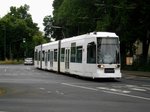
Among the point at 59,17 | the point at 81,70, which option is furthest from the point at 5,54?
the point at 81,70

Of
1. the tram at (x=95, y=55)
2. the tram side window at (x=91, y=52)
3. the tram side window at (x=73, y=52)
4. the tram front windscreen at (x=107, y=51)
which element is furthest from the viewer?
the tram side window at (x=73, y=52)

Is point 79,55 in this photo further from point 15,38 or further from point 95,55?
point 15,38

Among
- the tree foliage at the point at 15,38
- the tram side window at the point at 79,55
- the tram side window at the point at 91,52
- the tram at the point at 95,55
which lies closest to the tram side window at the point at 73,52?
the tram at the point at 95,55

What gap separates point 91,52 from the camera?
3644 centimetres

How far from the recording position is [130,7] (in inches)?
2231

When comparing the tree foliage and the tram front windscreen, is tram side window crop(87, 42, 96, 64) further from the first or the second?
the tree foliage

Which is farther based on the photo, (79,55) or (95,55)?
(79,55)

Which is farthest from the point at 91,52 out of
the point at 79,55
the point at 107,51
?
the point at 79,55

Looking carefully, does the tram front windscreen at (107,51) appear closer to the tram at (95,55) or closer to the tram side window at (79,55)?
the tram at (95,55)

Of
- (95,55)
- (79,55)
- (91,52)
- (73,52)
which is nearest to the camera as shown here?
(95,55)

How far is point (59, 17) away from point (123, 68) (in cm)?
2921

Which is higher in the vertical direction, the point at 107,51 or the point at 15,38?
the point at 15,38

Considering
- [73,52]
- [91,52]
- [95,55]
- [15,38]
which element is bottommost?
[95,55]

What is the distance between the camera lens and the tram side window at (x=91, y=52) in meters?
36.0
